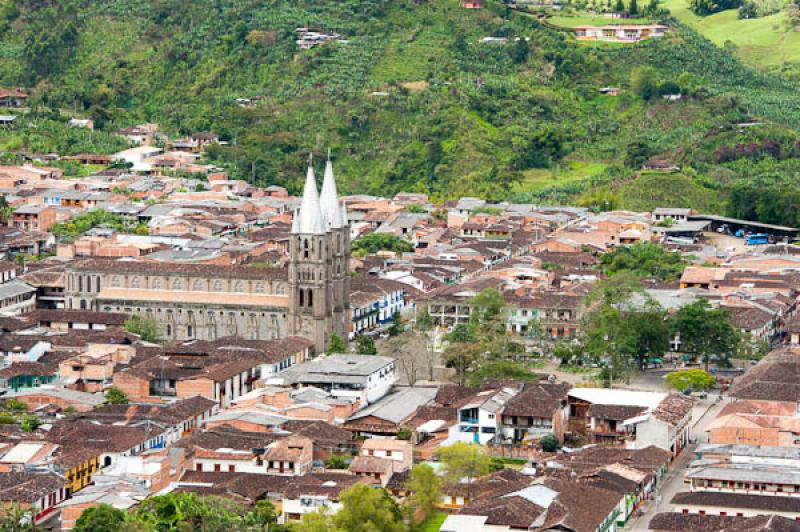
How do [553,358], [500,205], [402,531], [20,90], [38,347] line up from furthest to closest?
[20,90]
[500,205]
[553,358]
[38,347]
[402,531]

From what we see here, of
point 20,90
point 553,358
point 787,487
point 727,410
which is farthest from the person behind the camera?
point 20,90

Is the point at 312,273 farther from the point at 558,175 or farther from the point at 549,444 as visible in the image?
the point at 558,175

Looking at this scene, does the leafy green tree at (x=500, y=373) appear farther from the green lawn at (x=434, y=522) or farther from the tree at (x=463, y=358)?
the green lawn at (x=434, y=522)

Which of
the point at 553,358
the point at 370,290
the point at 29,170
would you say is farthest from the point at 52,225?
the point at 553,358

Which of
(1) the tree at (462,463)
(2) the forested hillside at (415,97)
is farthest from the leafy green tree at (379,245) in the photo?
(1) the tree at (462,463)

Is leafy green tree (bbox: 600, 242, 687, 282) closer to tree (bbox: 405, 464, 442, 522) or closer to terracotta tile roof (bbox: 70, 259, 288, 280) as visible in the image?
terracotta tile roof (bbox: 70, 259, 288, 280)

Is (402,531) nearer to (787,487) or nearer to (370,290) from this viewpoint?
(787,487)

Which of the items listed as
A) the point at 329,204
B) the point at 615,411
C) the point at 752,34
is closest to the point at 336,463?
the point at 615,411

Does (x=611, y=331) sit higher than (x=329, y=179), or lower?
lower
